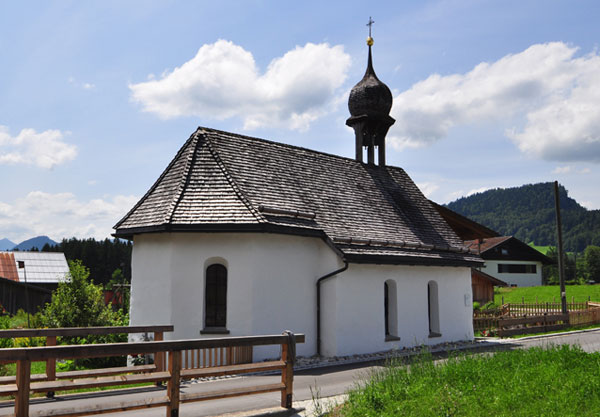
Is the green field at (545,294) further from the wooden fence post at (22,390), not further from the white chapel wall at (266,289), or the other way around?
the wooden fence post at (22,390)

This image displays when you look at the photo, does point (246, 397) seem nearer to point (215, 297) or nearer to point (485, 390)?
point (485, 390)

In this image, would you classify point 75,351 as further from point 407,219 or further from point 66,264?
point 66,264

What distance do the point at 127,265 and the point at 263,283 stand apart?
247ft

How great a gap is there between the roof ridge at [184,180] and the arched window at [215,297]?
6.47 ft

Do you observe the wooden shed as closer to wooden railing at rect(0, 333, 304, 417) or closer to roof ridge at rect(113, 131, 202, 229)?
roof ridge at rect(113, 131, 202, 229)

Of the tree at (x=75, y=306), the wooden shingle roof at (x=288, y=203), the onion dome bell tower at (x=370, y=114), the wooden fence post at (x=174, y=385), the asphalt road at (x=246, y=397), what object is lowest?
the asphalt road at (x=246, y=397)

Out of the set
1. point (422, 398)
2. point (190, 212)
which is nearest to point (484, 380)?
point (422, 398)

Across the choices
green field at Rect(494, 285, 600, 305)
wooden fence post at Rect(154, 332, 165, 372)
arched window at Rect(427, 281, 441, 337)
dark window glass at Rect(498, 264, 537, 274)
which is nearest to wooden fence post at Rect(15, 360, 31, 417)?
wooden fence post at Rect(154, 332, 165, 372)

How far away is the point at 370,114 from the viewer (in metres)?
23.8

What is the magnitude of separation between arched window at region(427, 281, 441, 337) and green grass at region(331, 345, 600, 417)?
9348 mm

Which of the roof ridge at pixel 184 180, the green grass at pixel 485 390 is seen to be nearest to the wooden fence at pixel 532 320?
the green grass at pixel 485 390

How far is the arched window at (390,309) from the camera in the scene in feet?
59.0

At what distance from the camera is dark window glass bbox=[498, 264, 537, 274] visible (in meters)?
59.7

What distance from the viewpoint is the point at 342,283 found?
53.1ft
